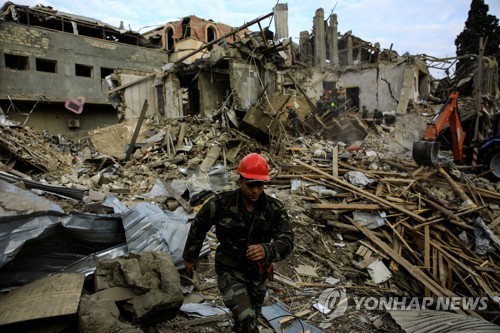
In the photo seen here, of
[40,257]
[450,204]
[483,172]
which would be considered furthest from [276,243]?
[483,172]

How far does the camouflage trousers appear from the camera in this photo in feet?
8.05

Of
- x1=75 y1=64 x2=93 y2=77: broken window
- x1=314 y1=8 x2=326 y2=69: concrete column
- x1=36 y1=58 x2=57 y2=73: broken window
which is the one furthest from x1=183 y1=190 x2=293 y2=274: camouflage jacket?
x1=75 y1=64 x2=93 y2=77: broken window

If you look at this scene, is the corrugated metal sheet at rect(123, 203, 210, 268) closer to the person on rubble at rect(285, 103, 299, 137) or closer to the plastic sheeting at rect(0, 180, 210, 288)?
the plastic sheeting at rect(0, 180, 210, 288)

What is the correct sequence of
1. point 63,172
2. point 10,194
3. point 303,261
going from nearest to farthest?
point 10,194, point 303,261, point 63,172

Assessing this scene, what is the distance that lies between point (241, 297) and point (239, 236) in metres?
0.48

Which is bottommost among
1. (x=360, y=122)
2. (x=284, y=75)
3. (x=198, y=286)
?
(x=198, y=286)

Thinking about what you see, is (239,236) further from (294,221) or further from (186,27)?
(186,27)

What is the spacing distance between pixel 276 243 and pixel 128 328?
4.02 ft

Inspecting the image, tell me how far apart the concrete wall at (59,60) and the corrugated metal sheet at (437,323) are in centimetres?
2159

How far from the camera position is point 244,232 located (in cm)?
264

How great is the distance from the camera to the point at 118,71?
13617mm

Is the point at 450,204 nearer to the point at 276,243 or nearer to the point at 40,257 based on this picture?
the point at 276,243

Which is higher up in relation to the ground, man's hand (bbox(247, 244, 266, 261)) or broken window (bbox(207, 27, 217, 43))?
broken window (bbox(207, 27, 217, 43))

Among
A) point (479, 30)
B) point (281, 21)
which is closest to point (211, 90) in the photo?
point (281, 21)
